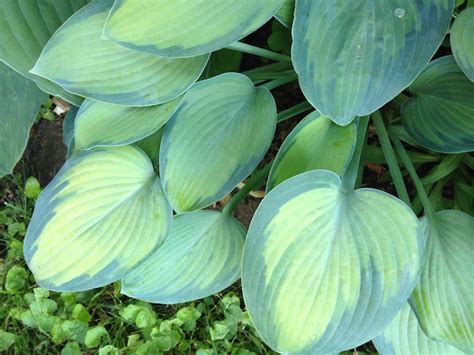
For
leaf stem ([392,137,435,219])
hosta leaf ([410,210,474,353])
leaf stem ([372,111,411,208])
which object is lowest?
hosta leaf ([410,210,474,353])

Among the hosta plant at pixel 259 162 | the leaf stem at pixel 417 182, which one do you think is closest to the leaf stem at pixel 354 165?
the hosta plant at pixel 259 162

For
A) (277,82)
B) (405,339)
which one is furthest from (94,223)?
(405,339)

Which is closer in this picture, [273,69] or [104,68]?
[104,68]

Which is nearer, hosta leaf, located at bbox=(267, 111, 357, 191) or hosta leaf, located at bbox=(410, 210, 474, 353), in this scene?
hosta leaf, located at bbox=(410, 210, 474, 353)

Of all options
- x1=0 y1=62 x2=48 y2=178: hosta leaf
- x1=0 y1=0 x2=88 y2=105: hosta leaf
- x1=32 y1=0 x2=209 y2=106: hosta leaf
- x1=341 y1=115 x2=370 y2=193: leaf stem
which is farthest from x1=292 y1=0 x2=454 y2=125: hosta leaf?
x1=0 y1=62 x2=48 y2=178: hosta leaf

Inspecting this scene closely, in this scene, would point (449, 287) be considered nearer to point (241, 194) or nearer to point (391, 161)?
point (391, 161)

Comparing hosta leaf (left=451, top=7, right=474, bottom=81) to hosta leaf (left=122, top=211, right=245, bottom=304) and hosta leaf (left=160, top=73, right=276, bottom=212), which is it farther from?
hosta leaf (left=122, top=211, right=245, bottom=304)
